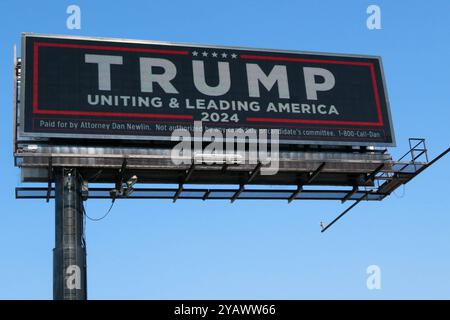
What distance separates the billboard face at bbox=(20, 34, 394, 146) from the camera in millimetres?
27469

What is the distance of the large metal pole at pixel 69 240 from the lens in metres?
25.4

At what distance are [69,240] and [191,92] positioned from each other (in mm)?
6833

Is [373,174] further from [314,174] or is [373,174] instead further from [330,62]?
[330,62]

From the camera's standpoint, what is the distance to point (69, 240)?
85.7ft

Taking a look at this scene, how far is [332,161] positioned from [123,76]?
798 centimetres

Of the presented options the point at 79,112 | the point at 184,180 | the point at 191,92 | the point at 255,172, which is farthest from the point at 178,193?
the point at 79,112

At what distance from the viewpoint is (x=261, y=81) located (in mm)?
29938

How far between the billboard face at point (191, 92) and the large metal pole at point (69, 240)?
165cm
